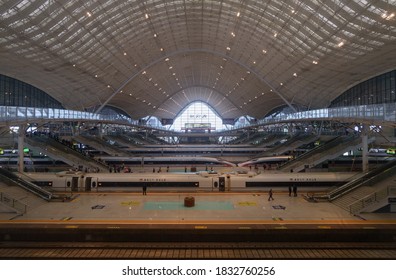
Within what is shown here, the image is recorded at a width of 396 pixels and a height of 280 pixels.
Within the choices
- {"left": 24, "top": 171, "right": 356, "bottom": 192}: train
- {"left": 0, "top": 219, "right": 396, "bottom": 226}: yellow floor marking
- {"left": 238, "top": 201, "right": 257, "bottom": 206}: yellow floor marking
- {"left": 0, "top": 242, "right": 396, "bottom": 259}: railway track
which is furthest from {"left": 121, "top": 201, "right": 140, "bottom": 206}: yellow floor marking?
{"left": 0, "top": 242, "right": 396, "bottom": 259}: railway track

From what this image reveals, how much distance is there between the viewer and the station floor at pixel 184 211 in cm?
1930

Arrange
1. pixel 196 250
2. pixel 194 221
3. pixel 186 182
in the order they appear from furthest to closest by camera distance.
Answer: pixel 186 182 < pixel 194 221 < pixel 196 250

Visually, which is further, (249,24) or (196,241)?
(249,24)

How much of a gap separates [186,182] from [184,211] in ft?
24.2

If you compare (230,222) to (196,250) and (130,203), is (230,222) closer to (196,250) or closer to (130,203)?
(196,250)

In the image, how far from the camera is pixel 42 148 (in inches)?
1624

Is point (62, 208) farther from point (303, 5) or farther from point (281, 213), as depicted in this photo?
point (303, 5)

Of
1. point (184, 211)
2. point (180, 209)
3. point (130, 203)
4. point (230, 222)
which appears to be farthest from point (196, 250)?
point (130, 203)

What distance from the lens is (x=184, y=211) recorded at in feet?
73.8

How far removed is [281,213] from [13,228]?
50.1 feet

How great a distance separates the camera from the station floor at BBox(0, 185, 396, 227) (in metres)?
19.3

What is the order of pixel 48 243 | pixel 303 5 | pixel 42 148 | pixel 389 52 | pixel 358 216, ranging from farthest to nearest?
1. pixel 42 148
2. pixel 389 52
3. pixel 303 5
4. pixel 358 216
5. pixel 48 243

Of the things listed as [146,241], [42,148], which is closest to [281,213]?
[146,241]

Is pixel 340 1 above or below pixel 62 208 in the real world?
above
